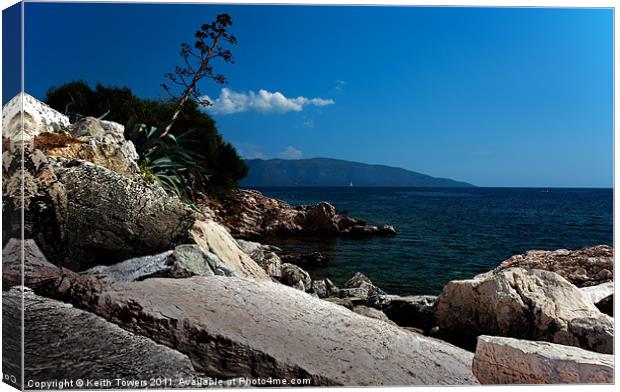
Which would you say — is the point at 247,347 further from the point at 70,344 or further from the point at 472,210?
the point at 472,210

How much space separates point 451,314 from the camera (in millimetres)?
5125

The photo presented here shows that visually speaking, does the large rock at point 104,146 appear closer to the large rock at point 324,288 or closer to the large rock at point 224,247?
the large rock at point 224,247

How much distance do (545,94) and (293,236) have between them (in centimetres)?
246

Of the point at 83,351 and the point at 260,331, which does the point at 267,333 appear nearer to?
the point at 260,331

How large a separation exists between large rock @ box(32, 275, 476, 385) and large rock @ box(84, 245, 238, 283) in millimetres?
70

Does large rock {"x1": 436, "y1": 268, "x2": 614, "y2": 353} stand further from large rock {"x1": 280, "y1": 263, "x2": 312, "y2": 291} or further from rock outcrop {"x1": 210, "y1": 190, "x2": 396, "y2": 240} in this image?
large rock {"x1": 280, "y1": 263, "x2": 312, "y2": 291}

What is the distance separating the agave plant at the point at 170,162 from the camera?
507 centimetres

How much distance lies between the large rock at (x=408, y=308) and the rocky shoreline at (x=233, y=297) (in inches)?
0.5

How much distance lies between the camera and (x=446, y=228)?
17.5ft

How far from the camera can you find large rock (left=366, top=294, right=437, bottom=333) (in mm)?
5105

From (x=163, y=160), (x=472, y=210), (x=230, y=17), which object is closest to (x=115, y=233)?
(x=163, y=160)

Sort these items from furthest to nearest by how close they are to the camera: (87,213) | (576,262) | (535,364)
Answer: (576,262) → (87,213) → (535,364)

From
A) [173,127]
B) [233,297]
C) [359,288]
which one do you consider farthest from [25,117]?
[359,288]

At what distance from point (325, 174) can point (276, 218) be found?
0.57 meters
